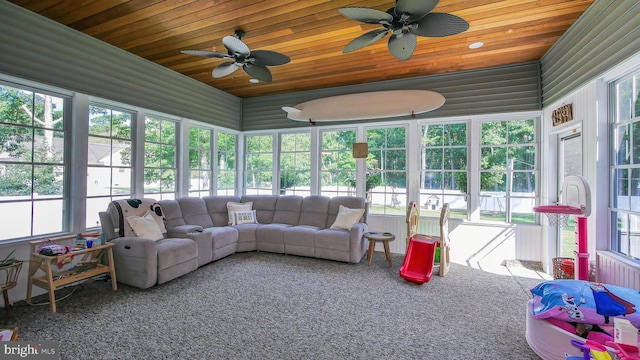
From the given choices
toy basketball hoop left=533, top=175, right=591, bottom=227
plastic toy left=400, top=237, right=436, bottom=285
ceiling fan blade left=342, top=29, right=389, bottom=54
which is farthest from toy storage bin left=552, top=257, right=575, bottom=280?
ceiling fan blade left=342, top=29, right=389, bottom=54

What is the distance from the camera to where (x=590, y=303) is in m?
1.87

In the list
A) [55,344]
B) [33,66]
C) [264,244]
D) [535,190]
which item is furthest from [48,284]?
[535,190]

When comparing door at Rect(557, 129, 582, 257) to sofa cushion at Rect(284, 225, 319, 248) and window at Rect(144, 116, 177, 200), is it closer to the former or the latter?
sofa cushion at Rect(284, 225, 319, 248)

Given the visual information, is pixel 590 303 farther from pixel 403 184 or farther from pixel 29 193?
pixel 29 193

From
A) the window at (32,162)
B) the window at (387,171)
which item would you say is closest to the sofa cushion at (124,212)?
the window at (32,162)

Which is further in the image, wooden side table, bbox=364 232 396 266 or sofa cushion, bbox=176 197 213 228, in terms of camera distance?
sofa cushion, bbox=176 197 213 228

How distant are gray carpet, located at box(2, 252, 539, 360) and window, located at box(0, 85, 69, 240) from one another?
2.86 ft

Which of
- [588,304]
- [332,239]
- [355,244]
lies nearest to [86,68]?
[332,239]

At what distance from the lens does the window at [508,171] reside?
424cm

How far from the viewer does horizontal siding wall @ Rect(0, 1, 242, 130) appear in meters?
2.84

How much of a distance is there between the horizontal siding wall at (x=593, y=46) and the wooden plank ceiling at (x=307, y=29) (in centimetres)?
13

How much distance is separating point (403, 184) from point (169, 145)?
410 cm
